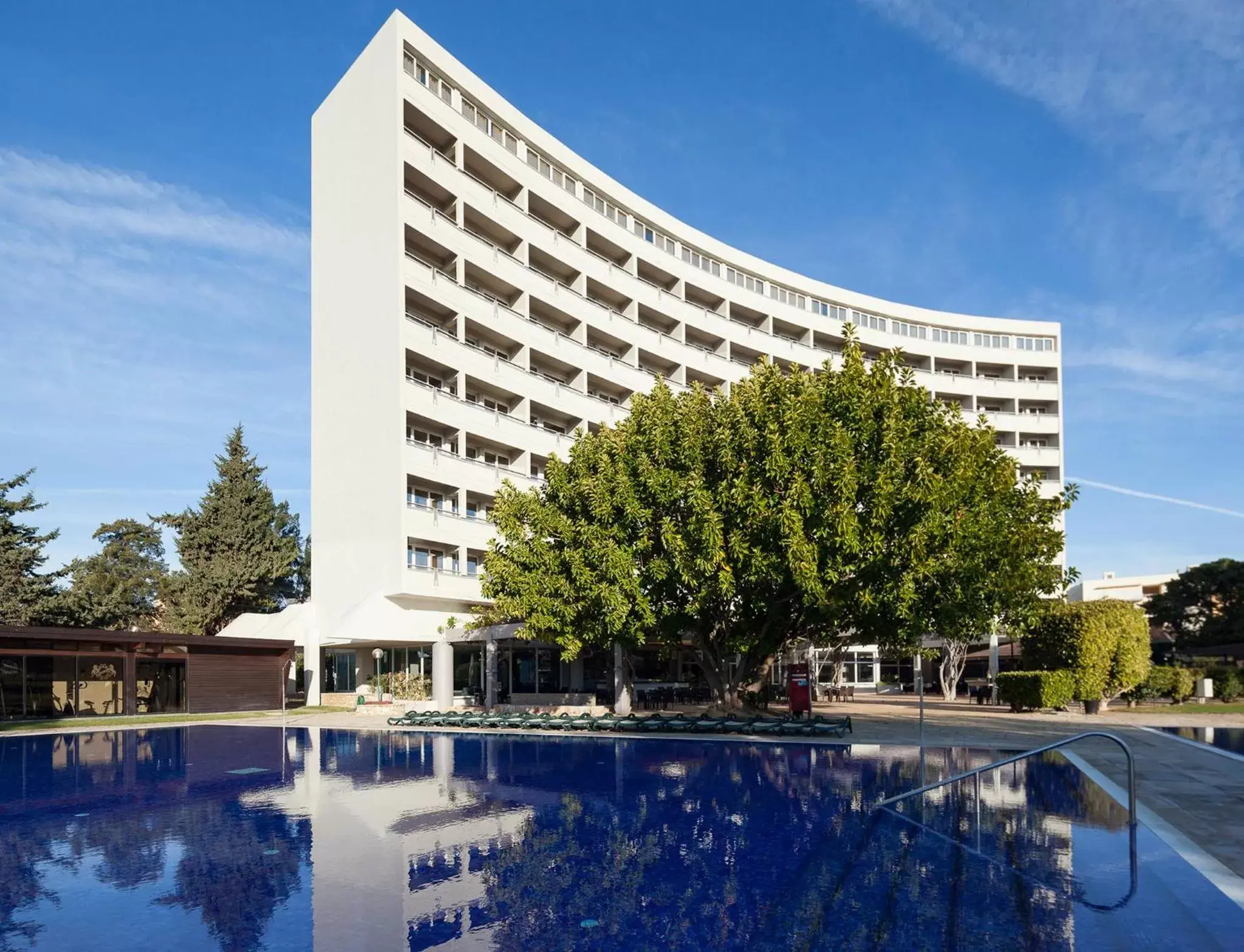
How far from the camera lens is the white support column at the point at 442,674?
37.5m

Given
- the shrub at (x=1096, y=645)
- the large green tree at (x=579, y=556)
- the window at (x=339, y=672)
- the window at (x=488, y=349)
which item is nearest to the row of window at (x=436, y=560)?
the window at (x=339, y=672)

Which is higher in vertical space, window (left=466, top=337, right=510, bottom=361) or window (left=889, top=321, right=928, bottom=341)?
window (left=889, top=321, right=928, bottom=341)

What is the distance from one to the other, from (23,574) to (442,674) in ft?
90.5

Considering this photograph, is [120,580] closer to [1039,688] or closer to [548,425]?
Result: [548,425]

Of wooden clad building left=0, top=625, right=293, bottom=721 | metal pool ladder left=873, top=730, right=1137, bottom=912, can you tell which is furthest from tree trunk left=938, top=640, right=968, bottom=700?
metal pool ladder left=873, top=730, right=1137, bottom=912

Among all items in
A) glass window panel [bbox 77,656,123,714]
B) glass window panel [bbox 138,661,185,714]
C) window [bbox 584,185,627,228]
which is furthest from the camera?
window [bbox 584,185,627,228]

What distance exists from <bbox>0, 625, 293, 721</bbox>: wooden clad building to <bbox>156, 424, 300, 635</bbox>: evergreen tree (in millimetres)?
14350

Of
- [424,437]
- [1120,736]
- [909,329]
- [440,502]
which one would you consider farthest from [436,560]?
[909,329]

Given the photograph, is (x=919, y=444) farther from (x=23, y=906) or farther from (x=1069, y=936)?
(x=23, y=906)

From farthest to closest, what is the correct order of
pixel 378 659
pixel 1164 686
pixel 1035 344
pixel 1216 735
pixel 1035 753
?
pixel 1035 344 < pixel 378 659 < pixel 1164 686 < pixel 1216 735 < pixel 1035 753

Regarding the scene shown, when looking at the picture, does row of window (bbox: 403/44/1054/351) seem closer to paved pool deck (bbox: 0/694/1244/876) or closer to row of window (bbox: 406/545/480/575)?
row of window (bbox: 406/545/480/575)

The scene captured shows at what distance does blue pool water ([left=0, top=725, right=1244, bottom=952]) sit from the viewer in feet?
29.8

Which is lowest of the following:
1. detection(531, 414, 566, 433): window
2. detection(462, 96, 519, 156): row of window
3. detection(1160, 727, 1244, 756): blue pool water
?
detection(1160, 727, 1244, 756): blue pool water

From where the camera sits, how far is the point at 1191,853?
1155 cm
